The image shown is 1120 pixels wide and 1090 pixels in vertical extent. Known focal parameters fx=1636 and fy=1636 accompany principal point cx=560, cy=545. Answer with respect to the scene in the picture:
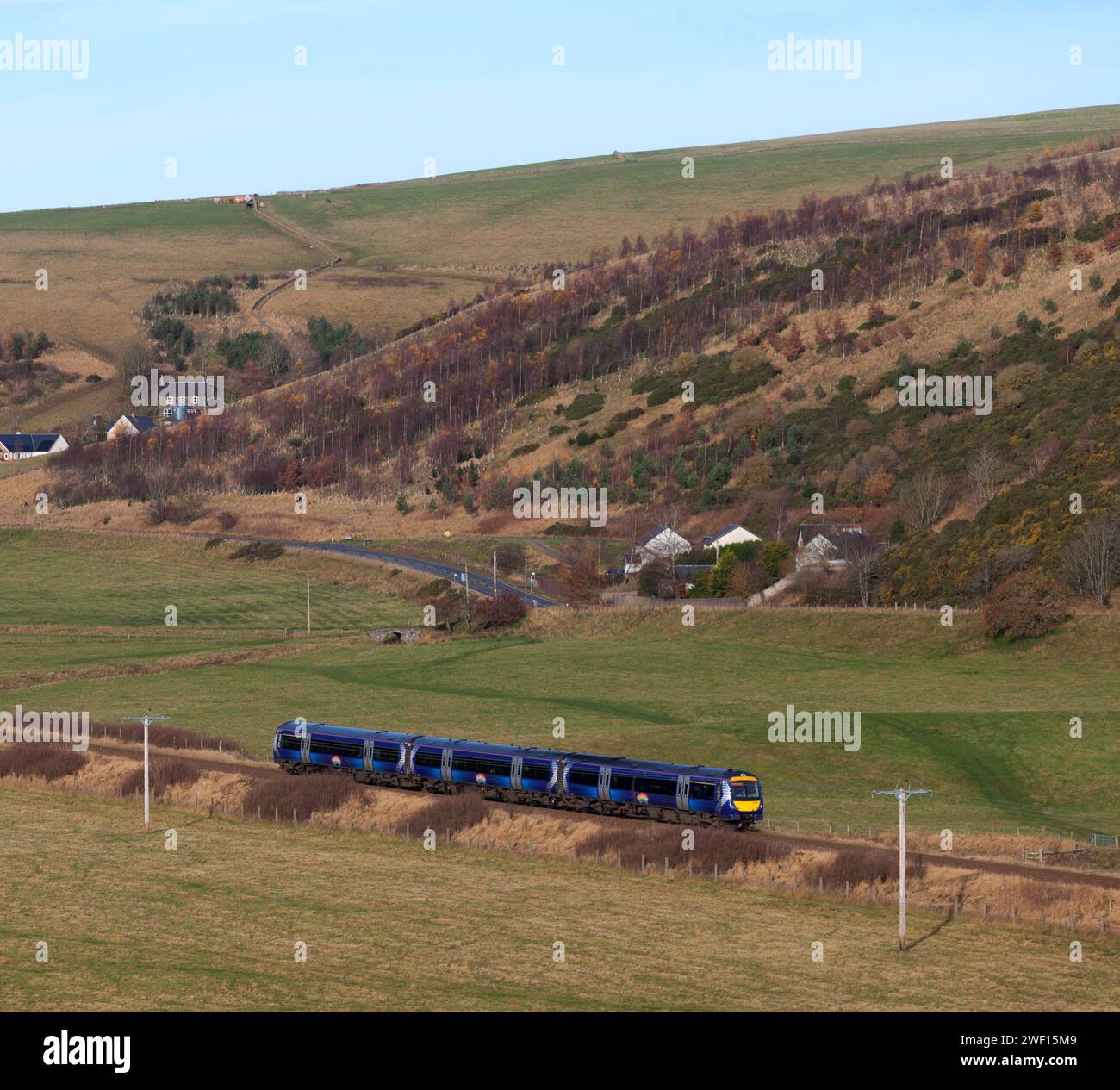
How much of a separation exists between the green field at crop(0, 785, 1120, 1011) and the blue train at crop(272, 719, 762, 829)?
16.3 feet

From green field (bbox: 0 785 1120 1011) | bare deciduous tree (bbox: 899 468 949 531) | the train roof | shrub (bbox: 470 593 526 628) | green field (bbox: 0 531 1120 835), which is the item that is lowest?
green field (bbox: 0 785 1120 1011)

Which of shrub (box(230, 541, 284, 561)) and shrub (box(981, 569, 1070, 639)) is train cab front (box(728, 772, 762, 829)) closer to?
shrub (box(981, 569, 1070, 639))

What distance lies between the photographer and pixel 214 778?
72062 millimetres

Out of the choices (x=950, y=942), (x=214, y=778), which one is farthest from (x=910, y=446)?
(x=950, y=942)

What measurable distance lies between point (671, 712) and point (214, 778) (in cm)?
2812

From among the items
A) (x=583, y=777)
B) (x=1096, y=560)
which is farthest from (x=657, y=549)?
(x=583, y=777)

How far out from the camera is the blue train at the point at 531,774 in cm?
6062

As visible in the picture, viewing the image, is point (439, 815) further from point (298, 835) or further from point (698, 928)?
point (698, 928)

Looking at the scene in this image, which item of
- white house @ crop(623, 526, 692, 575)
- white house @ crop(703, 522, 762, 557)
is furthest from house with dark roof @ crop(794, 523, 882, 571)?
white house @ crop(623, 526, 692, 575)

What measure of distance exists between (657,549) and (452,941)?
315 ft

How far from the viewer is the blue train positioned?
60625 millimetres

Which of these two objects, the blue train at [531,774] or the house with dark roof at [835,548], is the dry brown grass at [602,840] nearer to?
the blue train at [531,774]

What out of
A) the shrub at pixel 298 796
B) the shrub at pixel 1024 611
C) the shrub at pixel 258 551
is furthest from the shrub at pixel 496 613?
the shrub at pixel 298 796

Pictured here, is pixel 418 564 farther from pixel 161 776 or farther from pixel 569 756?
pixel 569 756
